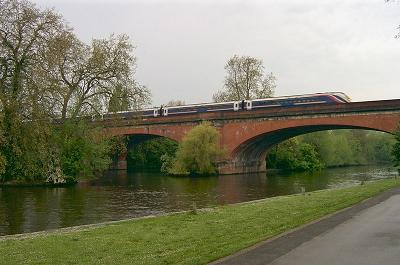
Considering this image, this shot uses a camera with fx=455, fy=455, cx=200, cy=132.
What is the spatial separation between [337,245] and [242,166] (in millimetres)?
46551

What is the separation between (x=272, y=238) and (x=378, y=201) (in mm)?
7887

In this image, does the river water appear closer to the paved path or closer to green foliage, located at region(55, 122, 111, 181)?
green foliage, located at region(55, 122, 111, 181)

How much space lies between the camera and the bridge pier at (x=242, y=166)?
169ft

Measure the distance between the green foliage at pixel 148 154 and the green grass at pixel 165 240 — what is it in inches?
2226

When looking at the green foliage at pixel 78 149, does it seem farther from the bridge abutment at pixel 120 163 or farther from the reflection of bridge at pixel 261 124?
the bridge abutment at pixel 120 163

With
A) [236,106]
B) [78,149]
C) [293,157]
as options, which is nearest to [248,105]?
[236,106]

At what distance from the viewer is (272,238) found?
9.75 meters

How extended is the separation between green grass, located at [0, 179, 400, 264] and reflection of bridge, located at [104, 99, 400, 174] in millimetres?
29352

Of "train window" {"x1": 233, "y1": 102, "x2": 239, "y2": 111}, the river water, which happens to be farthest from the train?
the river water

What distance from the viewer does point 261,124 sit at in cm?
4984

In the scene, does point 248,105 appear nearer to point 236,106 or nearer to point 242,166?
point 236,106

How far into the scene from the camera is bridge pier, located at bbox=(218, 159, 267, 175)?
51.4 meters

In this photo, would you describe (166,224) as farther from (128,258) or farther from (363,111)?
(363,111)

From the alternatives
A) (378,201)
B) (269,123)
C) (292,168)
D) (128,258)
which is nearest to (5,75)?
(128,258)
